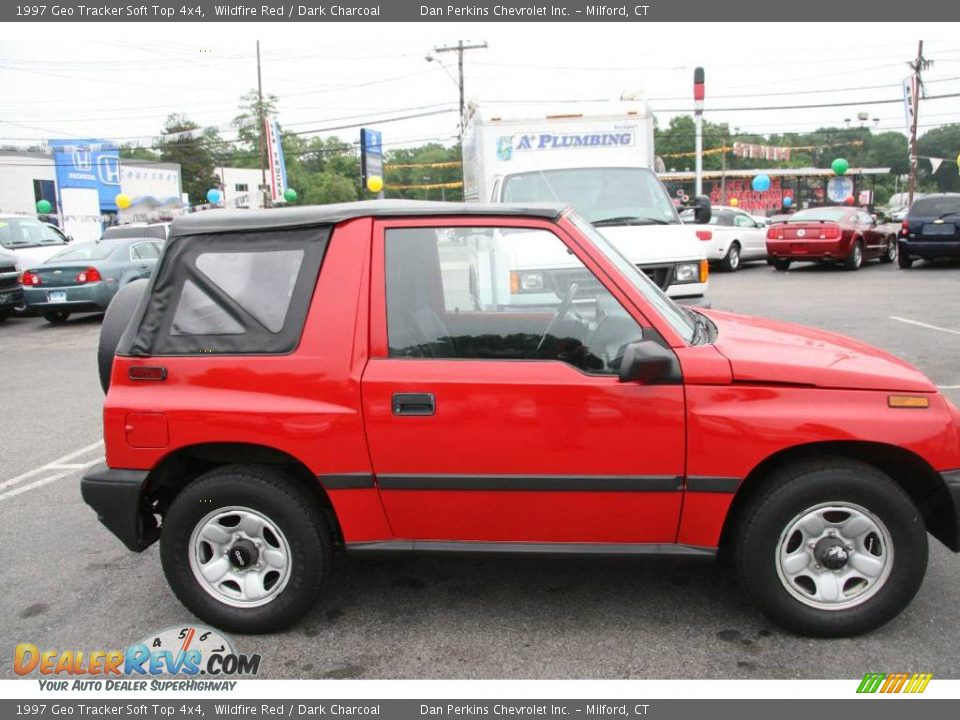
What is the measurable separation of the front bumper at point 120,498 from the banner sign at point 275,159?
38423 mm

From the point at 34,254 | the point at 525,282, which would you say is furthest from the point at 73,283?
the point at 525,282

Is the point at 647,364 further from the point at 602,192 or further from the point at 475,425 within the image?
the point at 602,192

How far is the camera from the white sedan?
65.6 ft

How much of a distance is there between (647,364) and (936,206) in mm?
17590

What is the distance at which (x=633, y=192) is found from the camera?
29.2ft

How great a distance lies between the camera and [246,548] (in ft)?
10.9

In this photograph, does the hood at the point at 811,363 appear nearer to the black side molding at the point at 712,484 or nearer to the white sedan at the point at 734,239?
the black side molding at the point at 712,484

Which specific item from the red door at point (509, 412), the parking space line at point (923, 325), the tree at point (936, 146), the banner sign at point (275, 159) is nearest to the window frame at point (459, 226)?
the red door at point (509, 412)

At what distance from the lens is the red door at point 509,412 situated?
3088 mm

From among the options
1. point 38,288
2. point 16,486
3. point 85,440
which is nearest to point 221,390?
point 16,486

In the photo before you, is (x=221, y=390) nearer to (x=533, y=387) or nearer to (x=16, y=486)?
(x=533, y=387)

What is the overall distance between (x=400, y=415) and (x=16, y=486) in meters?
3.76

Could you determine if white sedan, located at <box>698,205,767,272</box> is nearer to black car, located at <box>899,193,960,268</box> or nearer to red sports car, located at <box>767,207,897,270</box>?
red sports car, located at <box>767,207,897,270</box>

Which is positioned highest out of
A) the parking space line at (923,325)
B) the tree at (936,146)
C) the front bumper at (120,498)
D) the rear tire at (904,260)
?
the tree at (936,146)
